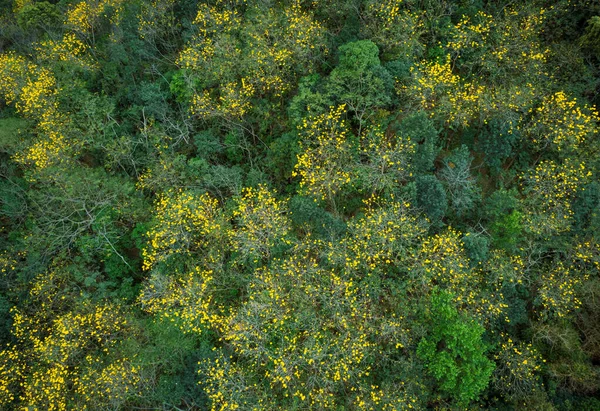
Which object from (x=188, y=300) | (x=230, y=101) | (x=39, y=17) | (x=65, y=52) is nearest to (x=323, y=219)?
(x=188, y=300)

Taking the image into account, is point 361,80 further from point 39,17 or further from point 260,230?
point 39,17

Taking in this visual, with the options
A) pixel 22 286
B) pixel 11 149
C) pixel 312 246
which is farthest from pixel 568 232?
pixel 11 149

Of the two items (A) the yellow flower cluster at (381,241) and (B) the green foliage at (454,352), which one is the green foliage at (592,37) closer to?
(A) the yellow flower cluster at (381,241)

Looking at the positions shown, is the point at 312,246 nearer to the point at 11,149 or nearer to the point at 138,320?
the point at 138,320

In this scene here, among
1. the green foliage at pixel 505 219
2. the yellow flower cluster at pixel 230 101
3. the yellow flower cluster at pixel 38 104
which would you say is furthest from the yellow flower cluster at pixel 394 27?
the yellow flower cluster at pixel 38 104

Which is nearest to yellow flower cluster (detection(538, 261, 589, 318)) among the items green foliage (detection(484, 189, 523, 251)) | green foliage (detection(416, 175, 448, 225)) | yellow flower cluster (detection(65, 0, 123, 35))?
green foliage (detection(484, 189, 523, 251))
